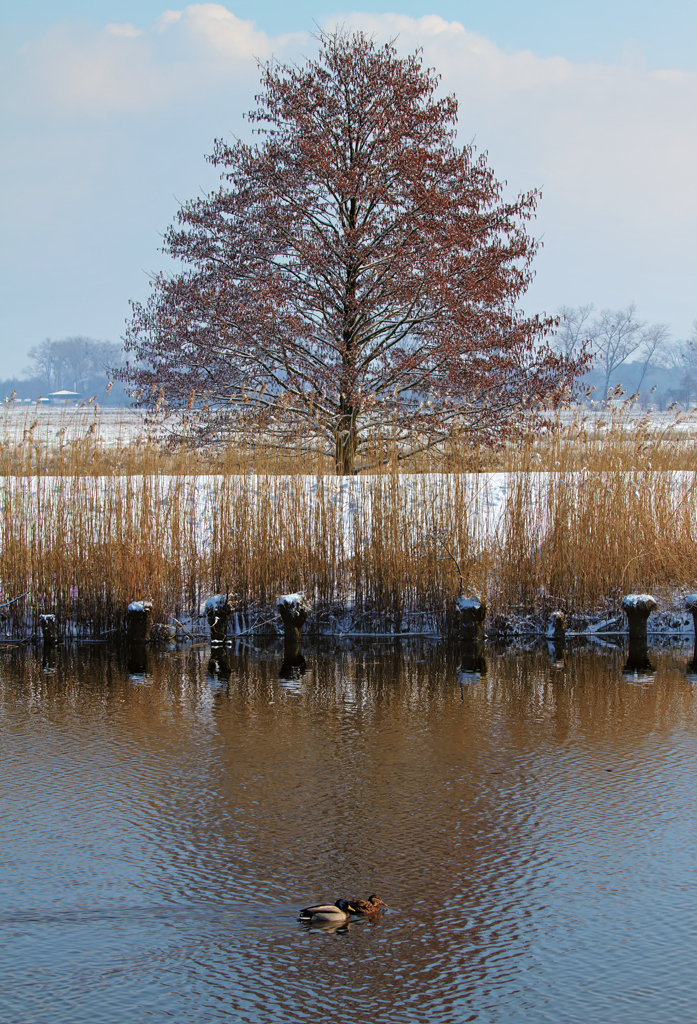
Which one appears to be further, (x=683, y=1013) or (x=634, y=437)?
(x=634, y=437)

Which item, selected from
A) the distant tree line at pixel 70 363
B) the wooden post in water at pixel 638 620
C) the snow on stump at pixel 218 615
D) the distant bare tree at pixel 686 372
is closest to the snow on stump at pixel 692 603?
the wooden post in water at pixel 638 620

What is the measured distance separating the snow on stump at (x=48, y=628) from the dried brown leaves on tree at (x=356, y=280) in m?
4.59

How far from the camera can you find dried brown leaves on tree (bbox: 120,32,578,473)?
12102 mm

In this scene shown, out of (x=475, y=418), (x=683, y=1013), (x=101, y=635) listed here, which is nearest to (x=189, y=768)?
(x=683, y=1013)

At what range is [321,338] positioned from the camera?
12859 mm

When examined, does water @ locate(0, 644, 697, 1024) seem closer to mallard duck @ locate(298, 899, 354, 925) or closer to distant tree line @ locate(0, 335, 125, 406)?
mallard duck @ locate(298, 899, 354, 925)

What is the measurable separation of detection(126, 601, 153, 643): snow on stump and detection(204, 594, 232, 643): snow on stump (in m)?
0.49

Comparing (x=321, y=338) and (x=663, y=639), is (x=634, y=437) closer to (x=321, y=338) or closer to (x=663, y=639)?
(x=663, y=639)

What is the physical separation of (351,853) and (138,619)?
15.2 feet

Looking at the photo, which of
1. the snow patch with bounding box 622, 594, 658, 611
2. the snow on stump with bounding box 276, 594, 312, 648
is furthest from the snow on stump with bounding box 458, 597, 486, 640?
the snow on stump with bounding box 276, 594, 312, 648

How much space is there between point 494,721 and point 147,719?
81.1 inches

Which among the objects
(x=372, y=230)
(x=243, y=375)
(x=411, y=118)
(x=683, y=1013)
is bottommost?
(x=683, y=1013)

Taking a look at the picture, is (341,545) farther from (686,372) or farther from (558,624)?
(686,372)

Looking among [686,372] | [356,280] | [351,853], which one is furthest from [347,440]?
[686,372]
